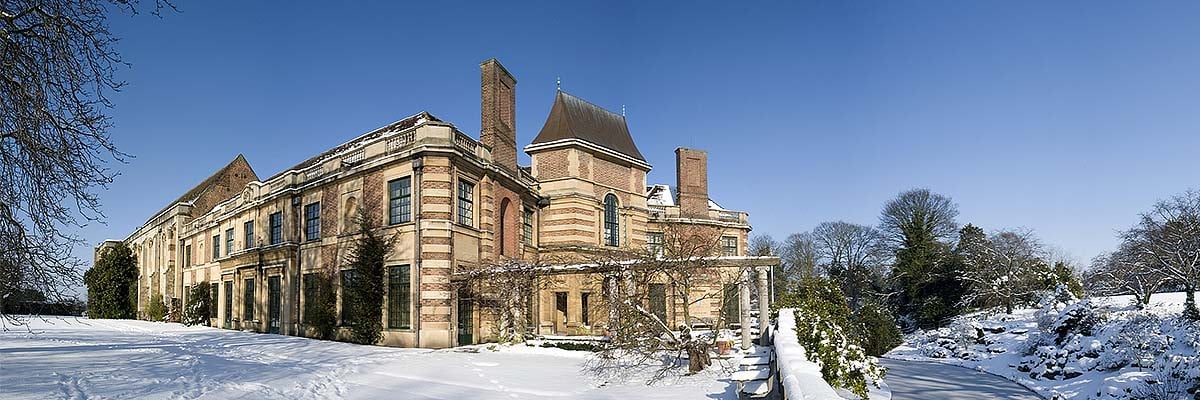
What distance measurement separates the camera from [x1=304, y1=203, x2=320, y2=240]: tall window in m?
22.9

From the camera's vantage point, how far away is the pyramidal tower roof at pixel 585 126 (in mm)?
27094

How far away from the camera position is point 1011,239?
41031mm

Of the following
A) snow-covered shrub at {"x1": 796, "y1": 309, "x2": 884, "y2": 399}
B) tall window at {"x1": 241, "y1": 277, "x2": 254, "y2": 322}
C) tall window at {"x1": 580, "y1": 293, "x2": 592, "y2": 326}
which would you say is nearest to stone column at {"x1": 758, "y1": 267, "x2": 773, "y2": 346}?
snow-covered shrub at {"x1": 796, "y1": 309, "x2": 884, "y2": 399}

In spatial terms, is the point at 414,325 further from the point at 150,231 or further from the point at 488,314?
the point at 150,231

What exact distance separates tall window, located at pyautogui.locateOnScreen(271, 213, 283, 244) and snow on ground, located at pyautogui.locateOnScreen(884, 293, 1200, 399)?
83.5 ft

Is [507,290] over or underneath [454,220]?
underneath

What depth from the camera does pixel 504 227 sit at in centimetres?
2323

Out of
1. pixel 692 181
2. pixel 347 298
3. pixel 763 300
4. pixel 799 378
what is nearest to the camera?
pixel 799 378

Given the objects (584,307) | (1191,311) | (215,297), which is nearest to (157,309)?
(215,297)

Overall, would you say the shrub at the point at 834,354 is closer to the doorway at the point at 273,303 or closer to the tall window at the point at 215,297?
the doorway at the point at 273,303

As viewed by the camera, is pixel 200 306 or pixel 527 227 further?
pixel 200 306

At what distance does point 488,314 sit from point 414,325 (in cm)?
253

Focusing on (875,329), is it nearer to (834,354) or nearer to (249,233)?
(834,354)

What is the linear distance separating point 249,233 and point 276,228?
135 inches
